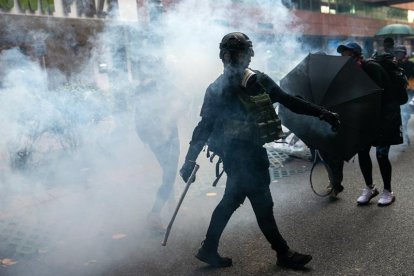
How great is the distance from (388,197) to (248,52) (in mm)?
2499

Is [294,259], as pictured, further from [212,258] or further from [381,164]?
[381,164]

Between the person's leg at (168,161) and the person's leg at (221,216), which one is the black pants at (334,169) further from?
the person's leg at (221,216)

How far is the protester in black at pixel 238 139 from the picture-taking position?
3.07 m

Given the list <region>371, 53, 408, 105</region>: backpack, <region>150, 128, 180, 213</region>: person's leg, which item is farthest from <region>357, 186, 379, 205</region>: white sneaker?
<region>150, 128, 180, 213</region>: person's leg

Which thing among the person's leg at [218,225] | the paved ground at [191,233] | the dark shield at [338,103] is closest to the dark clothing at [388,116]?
the dark shield at [338,103]

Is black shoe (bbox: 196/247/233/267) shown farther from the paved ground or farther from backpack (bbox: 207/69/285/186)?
backpack (bbox: 207/69/285/186)

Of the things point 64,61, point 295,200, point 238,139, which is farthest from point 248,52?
point 64,61

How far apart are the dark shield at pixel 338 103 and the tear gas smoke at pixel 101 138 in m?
1.41

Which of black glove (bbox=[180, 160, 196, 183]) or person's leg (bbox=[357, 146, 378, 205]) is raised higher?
black glove (bbox=[180, 160, 196, 183])

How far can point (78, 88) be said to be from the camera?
6789 millimetres

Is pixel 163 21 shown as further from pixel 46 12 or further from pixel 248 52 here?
pixel 46 12

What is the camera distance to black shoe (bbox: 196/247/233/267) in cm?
327

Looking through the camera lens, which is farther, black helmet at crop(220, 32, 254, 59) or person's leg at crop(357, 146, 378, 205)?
person's leg at crop(357, 146, 378, 205)

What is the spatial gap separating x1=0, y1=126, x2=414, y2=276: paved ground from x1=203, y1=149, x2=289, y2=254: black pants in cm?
26
